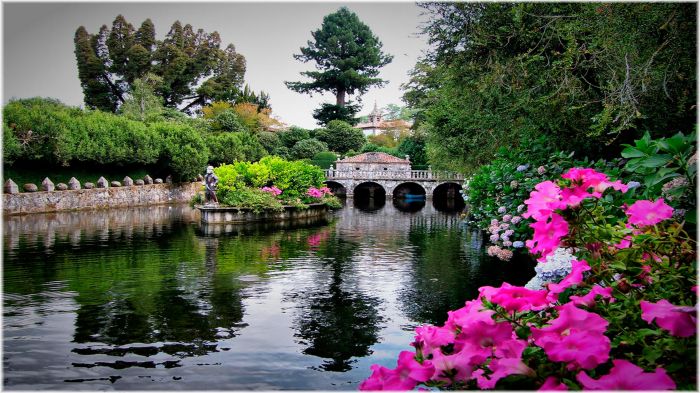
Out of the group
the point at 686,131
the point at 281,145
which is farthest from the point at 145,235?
the point at 281,145

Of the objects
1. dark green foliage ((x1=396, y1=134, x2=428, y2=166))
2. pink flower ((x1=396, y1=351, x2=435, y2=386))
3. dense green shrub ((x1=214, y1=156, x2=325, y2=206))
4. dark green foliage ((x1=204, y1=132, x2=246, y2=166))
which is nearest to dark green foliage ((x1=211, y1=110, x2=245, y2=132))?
dark green foliage ((x1=204, y1=132, x2=246, y2=166))

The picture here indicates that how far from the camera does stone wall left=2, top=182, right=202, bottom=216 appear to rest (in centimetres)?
2439

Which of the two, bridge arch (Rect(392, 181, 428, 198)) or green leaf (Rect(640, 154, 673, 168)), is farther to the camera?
bridge arch (Rect(392, 181, 428, 198))

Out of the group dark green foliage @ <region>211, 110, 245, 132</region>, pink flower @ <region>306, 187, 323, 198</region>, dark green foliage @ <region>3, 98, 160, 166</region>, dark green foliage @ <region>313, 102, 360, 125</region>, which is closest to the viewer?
dark green foliage @ <region>3, 98, 160, 166</region>

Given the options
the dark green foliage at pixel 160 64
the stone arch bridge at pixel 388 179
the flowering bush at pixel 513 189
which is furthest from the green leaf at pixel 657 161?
the stone arch bridge at pixel 388 179

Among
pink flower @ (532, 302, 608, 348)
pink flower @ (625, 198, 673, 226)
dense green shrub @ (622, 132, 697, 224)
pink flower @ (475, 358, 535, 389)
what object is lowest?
pink flower @ (475, 358, 535, 389)

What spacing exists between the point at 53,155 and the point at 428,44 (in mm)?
23050

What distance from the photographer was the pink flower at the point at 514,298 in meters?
2.07

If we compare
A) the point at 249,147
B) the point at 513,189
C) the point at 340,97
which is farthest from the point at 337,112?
the point at 513,189

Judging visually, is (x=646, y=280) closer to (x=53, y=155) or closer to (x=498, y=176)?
(x=498, y=176)

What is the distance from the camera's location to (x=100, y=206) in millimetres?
29094

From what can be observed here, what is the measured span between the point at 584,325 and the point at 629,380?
0.71 ft

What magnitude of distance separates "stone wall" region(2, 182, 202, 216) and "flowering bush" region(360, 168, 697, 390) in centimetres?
2626

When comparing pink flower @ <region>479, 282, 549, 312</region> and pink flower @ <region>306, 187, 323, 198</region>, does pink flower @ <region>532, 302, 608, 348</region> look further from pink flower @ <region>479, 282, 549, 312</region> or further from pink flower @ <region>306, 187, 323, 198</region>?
pink flower @ <region>306, 187, 323, 198</region>
